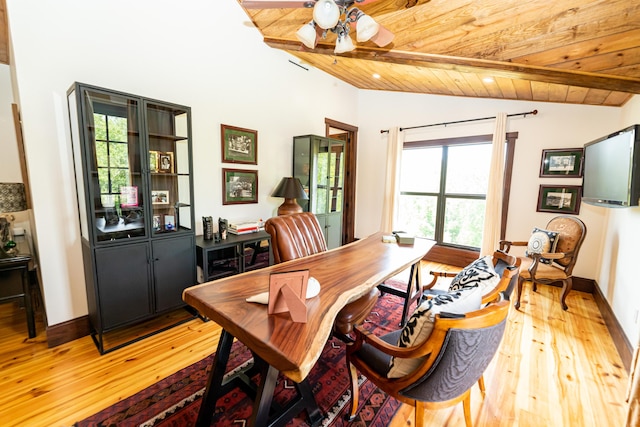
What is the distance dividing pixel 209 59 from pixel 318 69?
6.11 feet

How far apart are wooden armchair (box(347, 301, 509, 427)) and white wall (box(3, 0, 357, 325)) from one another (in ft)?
8.15

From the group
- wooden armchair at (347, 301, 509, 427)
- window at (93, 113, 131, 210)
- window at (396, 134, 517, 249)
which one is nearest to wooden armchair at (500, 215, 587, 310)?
window at (396, 134, 517, 249)

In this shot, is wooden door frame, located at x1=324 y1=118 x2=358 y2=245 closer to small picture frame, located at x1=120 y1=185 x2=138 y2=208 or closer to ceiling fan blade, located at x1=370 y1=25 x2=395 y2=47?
ceiling fan blade, located at x1=370 y1=25 x2=395 y2=47

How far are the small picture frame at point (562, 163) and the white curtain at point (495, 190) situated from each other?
489mm

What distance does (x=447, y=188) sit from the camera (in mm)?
4492

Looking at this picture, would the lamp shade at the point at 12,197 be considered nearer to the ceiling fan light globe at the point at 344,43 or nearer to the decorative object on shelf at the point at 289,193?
the decorative object on shelf at the point at 289,193

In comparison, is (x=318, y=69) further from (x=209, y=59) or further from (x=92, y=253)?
(x=92, y=253)

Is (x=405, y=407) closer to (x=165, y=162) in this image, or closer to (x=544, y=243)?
(x=544, y=243)

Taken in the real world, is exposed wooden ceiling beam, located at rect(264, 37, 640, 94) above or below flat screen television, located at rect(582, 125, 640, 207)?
above

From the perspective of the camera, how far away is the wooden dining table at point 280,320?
1007 millimetres

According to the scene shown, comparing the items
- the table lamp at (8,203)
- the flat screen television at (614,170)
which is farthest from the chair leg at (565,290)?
the table lamp at (8,203)

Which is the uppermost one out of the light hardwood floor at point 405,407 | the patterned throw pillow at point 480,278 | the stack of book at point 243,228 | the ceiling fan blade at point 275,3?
the ceiling fan blade at point 275,3

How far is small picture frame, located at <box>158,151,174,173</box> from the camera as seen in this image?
99.7 inches

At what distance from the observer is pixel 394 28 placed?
225 centimetres
